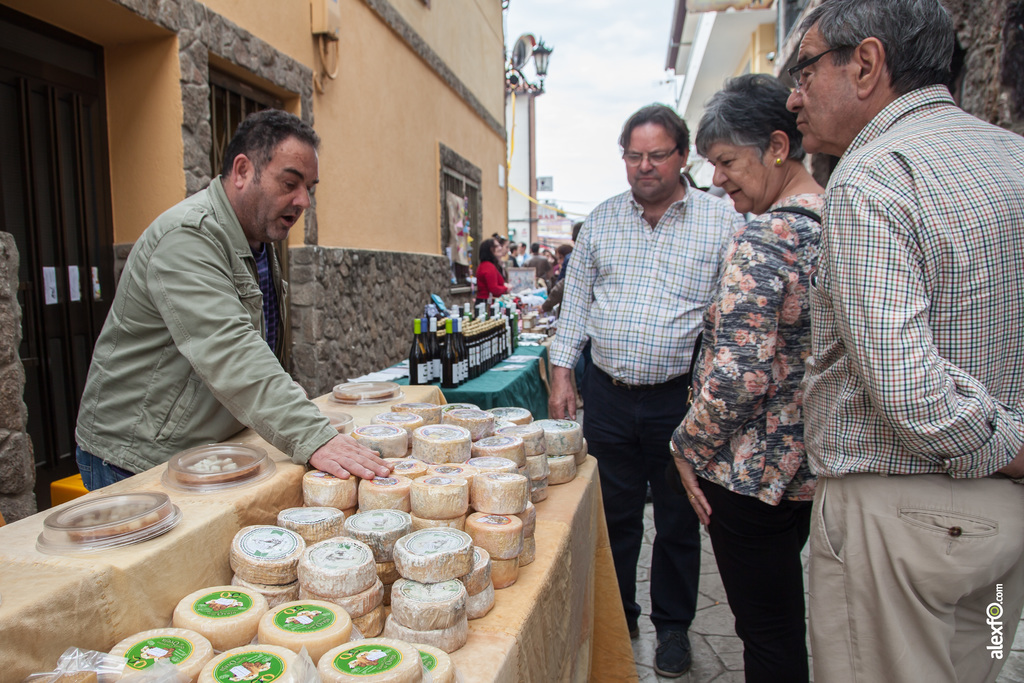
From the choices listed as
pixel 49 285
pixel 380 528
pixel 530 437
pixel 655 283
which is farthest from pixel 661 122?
pixel 49 285

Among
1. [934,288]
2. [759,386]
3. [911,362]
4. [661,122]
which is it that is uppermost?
[661,122]

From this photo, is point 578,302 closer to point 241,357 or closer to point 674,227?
point 674,227

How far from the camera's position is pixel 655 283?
275cm

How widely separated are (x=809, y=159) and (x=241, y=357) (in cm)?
1005

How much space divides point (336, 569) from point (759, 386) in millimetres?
1169

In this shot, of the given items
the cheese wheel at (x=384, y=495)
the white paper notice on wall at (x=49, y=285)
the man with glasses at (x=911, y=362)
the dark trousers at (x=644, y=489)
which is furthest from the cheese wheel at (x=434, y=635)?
the white paper notice on wall at (x=49, y=285)

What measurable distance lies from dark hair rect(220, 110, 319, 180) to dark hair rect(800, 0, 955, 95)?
1502 millimetres

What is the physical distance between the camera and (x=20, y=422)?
257 cm

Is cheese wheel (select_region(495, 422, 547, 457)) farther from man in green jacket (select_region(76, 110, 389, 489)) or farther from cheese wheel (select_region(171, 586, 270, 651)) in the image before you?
cheese wheel (select_region(171, 586, 270, 651))

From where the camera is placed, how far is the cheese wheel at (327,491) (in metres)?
1.55

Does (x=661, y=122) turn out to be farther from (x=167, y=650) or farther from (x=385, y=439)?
(x=167, y=650)

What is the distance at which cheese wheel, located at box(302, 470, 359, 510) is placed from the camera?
5.10 ft

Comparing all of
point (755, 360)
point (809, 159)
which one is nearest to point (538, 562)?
Answer: point (755, 360)

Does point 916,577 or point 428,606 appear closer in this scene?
point 428,606
